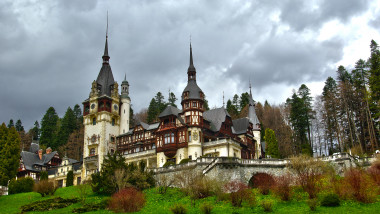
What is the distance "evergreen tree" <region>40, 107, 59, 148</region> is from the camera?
290ft

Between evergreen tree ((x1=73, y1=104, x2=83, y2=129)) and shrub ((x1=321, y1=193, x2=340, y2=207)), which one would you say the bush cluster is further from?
evergreen tree ((x1=73, y1=104, x2=83, y2=129))

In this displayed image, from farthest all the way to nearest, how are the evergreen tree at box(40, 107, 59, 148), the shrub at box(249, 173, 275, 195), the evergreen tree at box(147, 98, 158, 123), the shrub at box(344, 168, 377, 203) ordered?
the evergreen tree at box(40, 107, 59, 148) < the evergreen tree at box(147, 98, 158, 123) < the shrub at box(249, 173, 275, 195) < the shrub at box(344, 168, 377, 203)

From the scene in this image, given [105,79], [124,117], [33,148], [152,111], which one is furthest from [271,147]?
[33,148]

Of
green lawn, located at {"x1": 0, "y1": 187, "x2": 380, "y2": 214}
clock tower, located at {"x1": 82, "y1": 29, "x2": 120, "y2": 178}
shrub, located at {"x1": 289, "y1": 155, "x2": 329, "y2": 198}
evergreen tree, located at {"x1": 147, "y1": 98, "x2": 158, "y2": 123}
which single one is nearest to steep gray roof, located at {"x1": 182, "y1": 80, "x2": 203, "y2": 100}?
clock tower, located at {"x1": 82, "y1": 29, "x2": 120, "y2": 178}

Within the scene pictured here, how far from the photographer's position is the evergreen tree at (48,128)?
88375 millimetres

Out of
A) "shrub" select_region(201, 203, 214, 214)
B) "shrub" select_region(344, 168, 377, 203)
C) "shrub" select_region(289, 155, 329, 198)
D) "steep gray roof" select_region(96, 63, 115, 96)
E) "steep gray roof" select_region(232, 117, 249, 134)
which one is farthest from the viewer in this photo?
"steep gray roof" select_region(96, 63, 115, 96)

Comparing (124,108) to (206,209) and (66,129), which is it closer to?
(66,129)

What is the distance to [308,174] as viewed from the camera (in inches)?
1293

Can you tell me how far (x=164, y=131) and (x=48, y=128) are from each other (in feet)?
149

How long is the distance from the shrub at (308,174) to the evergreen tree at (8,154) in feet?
122

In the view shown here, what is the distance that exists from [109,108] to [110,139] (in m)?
5.47

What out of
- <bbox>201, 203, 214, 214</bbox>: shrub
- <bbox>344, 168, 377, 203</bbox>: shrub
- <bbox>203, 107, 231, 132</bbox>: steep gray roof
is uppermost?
<bbox>203, 107, 231, 132</bbox>: steep gray roof

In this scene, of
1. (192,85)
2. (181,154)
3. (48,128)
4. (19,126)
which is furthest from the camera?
(19,126)

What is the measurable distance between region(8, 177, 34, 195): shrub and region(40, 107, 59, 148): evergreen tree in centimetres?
3611
